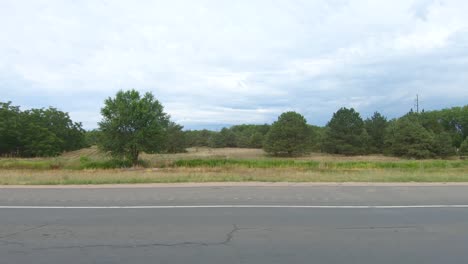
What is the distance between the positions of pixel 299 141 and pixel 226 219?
68.5m

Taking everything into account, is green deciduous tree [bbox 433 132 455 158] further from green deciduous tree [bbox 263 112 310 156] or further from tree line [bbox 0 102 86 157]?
tree line [bbox 0 102 86 157]

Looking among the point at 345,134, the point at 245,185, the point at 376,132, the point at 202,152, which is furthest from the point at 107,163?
the point at 376,132

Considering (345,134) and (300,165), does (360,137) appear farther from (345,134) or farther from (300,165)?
(300,165)

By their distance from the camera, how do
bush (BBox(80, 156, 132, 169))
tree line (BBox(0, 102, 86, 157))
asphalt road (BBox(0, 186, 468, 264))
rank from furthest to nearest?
tree line (BBox(0, 102, 86, 157))
bush (BBox(80, 156, 132, 169))
asphalt road (BBox(0, 186, 468, 264))

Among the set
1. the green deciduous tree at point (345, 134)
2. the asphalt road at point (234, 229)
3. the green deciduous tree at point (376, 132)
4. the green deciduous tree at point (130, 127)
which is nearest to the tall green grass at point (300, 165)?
the green deciduous tree at point (130, 127)

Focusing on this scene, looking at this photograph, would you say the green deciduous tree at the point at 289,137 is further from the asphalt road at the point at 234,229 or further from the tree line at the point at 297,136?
the asphalt road at the point at 234,229

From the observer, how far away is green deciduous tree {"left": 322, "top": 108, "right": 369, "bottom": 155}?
258 feet

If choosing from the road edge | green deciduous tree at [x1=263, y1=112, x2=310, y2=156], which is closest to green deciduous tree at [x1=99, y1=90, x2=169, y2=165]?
the road edge

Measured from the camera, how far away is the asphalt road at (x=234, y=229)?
5566 millimetres

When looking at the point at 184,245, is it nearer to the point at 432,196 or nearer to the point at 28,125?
the point at 432,196

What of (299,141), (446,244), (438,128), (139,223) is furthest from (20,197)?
(438,128)

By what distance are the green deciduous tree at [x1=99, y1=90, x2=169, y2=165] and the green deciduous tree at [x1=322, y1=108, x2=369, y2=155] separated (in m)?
45.4

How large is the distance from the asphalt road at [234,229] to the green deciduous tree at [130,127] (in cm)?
3197

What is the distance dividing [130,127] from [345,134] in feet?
166
